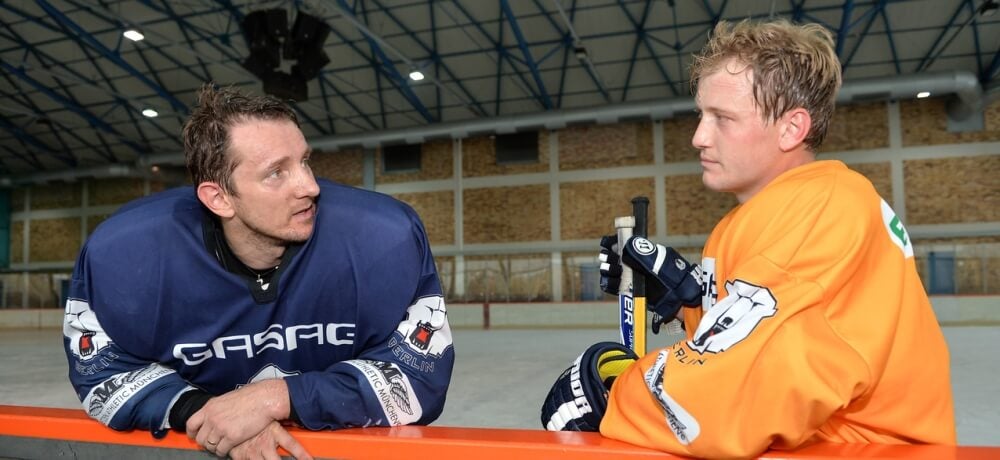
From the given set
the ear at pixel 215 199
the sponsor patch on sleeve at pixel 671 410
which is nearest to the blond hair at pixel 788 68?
the sponsor patch on sleeve at pixel 671 410

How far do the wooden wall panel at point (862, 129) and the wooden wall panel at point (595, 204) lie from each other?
493cm

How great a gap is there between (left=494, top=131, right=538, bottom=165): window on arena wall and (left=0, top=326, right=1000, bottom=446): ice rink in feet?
29.6

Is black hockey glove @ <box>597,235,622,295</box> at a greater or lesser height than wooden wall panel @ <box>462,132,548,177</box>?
lesser

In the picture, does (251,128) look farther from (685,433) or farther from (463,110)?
(463,110)

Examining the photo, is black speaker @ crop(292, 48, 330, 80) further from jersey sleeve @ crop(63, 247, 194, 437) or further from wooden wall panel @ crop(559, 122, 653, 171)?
jersey sleeve @ crop(63, 247, 194, 437)

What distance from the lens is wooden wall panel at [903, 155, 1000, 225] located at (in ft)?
53.5

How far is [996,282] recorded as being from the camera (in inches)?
566

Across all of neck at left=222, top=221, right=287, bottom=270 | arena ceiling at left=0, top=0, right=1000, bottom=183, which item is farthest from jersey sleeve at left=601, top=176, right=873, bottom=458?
arena ceiling at left=0, top=0, right=1000, bottom=183

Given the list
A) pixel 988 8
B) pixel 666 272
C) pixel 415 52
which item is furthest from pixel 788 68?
pixel 415 52

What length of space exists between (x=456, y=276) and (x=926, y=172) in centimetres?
1227

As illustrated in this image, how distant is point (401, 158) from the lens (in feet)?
70.6

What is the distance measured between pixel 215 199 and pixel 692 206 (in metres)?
17.6

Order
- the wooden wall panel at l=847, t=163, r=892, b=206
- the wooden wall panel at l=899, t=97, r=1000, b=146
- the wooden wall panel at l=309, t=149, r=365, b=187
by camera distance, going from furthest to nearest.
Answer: the wooden wall panel at l=309, t=149, r=365, b=187, the wooden wall panel at l=847, t=163, r=892, b=206, the wooden wall panel at l=899, t=97, r=1000, b=146

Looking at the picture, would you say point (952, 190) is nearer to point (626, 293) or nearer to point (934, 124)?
point (934, 124)
